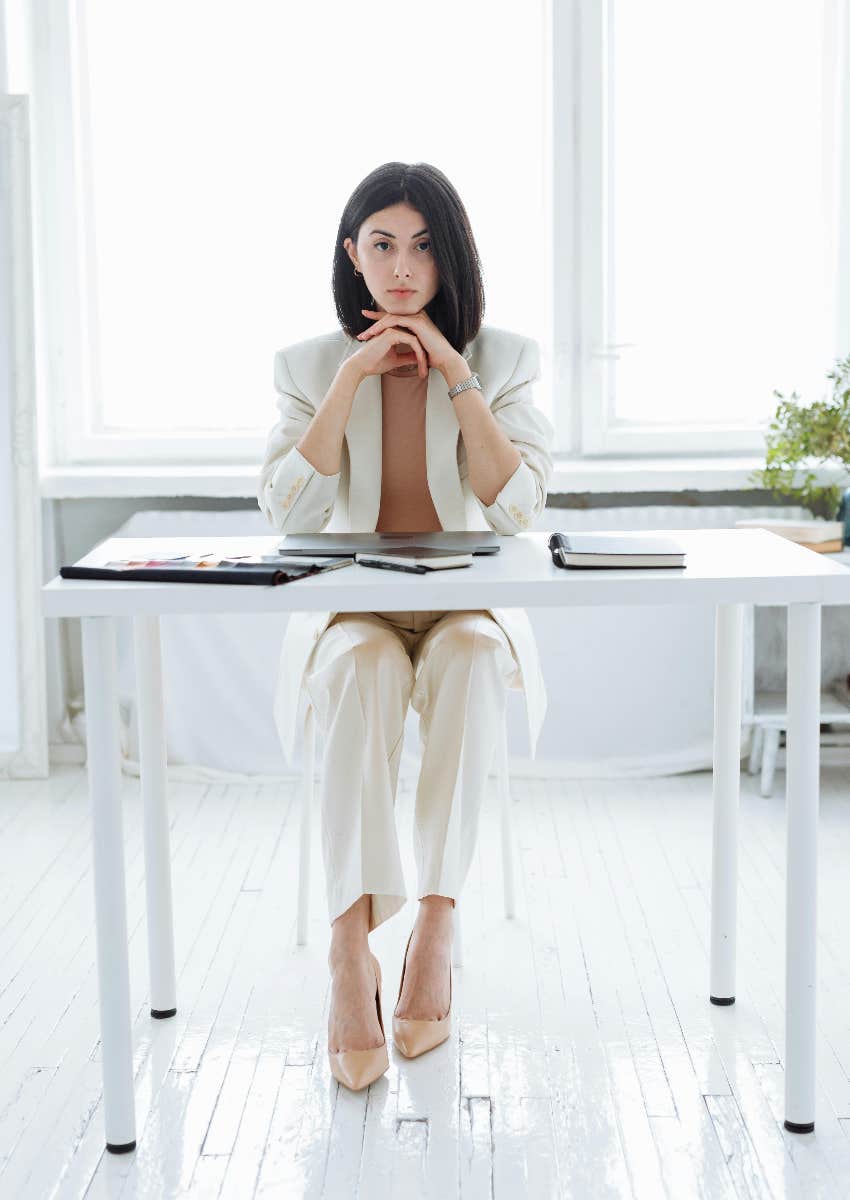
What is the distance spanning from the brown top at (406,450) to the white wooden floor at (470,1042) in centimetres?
72

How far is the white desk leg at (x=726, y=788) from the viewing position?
2027 millimetres

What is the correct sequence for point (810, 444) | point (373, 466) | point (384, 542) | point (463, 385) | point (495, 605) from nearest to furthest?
point (495, 605), point (384, 542), point (463, 385), point (373, 466), point (810, 444)

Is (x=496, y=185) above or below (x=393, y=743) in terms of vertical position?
above

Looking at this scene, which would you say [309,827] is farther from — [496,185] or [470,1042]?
[496,185]

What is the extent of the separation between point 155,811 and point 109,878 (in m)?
0.32

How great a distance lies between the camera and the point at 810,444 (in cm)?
307

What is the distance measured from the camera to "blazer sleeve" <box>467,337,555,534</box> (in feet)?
7.03

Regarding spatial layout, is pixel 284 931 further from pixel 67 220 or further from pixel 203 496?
pixel 67 220

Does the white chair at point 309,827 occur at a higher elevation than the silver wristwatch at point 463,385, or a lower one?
lower

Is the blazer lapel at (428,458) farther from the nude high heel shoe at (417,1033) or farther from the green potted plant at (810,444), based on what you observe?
the green potted plant at (810,444)

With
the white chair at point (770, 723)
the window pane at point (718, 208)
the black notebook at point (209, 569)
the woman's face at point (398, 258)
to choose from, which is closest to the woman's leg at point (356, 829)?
the black notebook at point (209, 569)

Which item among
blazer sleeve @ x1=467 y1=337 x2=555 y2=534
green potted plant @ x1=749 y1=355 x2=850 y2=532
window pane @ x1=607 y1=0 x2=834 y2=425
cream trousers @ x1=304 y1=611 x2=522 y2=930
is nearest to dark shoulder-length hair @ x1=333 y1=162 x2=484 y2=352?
blazer sleeve @ x1=467 y1=337 x2=555 y2=534

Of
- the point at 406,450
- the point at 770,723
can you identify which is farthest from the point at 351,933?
the point at 770,723

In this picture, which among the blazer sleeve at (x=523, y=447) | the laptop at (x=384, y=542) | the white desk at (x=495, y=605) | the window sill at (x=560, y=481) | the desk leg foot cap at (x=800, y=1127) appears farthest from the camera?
the window sill at (x=560, y=481)
